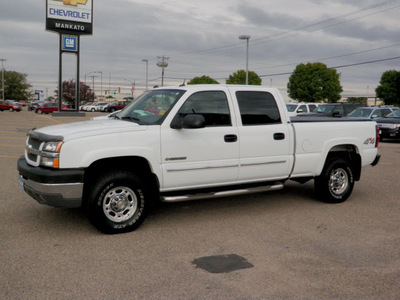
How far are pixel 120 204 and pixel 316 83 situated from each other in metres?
84.9

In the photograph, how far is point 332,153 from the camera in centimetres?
707

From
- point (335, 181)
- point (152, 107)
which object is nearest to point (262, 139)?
point (152, 107)

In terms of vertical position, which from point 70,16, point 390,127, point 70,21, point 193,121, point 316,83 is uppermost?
point 70,16

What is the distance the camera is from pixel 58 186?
468cm

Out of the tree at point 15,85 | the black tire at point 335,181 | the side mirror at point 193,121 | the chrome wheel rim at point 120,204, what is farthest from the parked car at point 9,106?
the tree at point 15,85

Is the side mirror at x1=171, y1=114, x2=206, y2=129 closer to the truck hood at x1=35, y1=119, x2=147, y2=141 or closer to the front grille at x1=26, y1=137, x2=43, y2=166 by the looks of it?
the truck hood at x1=35, y1=119, x2=147, y2=141

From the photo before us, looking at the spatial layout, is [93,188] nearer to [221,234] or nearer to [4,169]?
[221,234]

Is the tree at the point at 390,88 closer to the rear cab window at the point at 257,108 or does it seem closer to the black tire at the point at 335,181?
the black tire at the point at 335,181

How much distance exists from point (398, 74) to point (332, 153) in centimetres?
7833

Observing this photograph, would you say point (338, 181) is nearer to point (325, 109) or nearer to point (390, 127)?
point (390, 127)

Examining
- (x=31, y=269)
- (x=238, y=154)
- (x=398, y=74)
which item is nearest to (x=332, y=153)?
(x=238, y=154)

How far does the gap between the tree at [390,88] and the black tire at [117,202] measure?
79518mm

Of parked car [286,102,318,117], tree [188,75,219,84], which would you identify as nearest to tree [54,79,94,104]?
tree [188,75,219,84]

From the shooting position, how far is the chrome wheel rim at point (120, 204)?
5066 millimetres
